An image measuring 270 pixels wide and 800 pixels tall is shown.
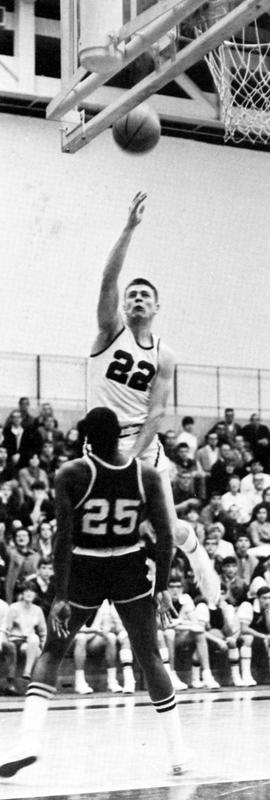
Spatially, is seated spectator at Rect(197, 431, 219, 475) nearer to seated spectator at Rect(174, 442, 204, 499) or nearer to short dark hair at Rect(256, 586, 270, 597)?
seated spectator at Rect(174, 442, 204, 499)

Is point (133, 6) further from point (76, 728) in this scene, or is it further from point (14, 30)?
point (14, 30)

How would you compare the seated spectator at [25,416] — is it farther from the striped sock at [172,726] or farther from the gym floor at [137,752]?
the striped sock at [172,726]

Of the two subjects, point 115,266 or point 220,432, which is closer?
point 115,266

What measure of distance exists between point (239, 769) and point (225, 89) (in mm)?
8040

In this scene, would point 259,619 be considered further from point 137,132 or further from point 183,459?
point 137,132

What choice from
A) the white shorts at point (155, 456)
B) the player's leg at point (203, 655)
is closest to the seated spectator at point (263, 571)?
the player's leg at point (203, 655)

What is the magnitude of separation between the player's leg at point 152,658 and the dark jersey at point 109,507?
34 cm

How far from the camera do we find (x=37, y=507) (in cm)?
1502

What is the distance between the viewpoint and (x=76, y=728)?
860cm

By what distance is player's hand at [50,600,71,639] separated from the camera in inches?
229

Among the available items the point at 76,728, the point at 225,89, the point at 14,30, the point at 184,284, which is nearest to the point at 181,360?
the point at 184,284

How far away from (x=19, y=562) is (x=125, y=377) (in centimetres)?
659

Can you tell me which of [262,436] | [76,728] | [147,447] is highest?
[262,436]

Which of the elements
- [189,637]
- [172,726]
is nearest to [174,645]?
[189,637]
